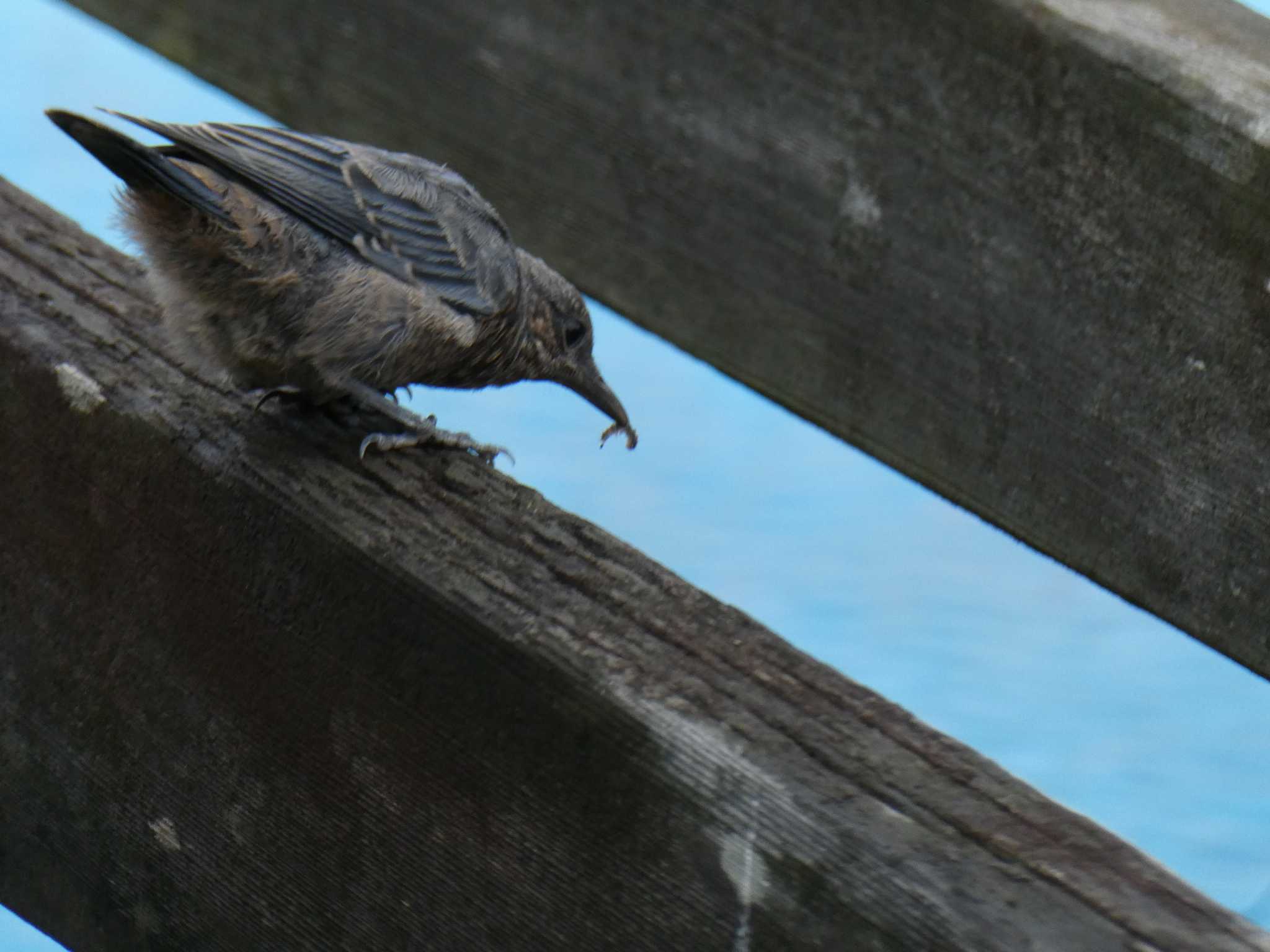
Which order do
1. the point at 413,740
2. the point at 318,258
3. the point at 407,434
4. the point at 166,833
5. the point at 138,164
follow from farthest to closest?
the point at 318,258, the point at 138,164, the point at 407,434, the point at 166,833, the point at 413,740

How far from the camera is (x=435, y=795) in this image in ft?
3.31

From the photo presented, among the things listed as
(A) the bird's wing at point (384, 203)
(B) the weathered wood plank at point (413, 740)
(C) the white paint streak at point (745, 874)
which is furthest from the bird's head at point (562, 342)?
(C) the white paint streak at point (745, 874)

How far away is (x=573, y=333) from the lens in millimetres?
3740

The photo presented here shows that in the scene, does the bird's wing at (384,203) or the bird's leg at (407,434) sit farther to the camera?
the bird's wing at (384,203)

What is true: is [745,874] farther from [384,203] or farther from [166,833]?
[384,203]

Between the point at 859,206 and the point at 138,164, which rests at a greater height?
the point at 859,206

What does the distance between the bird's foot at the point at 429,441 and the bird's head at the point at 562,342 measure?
83cm

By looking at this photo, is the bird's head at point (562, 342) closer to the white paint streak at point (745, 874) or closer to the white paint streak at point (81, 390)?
the white paint streak at point (81, 390)

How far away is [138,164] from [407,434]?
22.8 inches

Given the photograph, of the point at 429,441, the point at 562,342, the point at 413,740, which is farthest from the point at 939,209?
the point at 562,342

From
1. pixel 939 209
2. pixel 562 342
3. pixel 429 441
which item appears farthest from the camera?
pixel 562 342

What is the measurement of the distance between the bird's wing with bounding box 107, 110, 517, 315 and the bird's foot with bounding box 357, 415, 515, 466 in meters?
0.33

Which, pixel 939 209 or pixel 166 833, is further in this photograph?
pixel 939 209

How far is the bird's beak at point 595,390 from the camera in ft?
12.5
